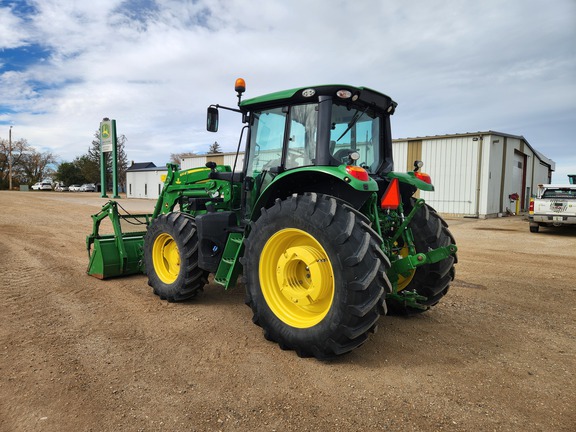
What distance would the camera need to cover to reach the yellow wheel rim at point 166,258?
204 inches

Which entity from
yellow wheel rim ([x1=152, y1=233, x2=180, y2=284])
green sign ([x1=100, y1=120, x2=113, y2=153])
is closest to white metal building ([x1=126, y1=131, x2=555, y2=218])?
green sign ([x1=100, y1=120, x2=113, y2=153])

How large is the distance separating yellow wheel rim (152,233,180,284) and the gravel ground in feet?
1.26

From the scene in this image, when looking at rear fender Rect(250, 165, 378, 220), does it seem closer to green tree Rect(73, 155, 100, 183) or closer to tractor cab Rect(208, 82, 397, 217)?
tractor cab Rect(208, 82, 397, 217)

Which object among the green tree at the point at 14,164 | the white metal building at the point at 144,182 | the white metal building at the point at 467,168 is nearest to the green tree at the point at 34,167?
the green tree at the point at 14,164

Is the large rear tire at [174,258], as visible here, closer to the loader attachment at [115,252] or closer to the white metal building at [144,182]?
the loader attachment at [115,252]

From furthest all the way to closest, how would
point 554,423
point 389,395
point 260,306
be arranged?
point 260,306 < point 389,395 < point 554,423

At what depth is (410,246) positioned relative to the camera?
3963mm

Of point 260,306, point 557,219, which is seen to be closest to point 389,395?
point 260,306

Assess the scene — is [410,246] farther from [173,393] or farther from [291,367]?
[173,393]

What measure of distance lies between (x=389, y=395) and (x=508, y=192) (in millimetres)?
22840

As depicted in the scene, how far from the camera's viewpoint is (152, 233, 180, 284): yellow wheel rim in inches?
204

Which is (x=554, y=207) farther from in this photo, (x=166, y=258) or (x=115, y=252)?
(x=115, y=252)

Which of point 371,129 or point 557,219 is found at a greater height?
point 371,129

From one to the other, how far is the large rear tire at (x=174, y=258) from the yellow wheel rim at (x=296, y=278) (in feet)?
4.67
